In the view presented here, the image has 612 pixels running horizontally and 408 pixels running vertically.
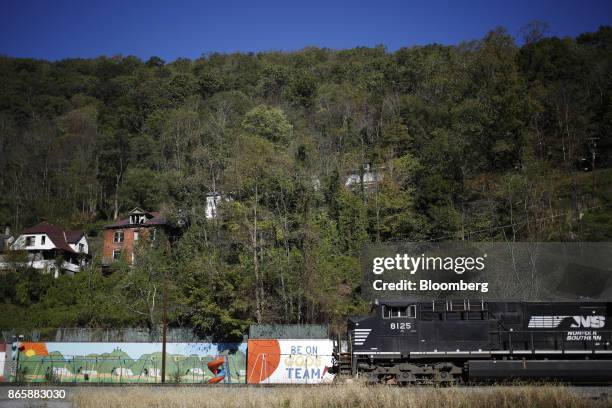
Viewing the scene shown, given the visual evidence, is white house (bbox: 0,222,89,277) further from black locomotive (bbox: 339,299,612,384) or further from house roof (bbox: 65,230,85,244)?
black locomotive (bbox: 339,299,612,384)

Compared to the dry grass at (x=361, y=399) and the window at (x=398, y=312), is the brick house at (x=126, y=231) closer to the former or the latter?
the window at (x=398, y=312)

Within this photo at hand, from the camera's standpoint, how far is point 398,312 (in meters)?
24.5

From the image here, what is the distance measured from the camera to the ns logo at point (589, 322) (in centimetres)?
2392

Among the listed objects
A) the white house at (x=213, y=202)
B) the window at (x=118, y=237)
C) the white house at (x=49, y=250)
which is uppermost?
the white house at (x=213, y=202)

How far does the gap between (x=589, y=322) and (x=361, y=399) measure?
469 inches

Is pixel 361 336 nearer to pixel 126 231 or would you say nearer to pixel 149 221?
pixel 149 221

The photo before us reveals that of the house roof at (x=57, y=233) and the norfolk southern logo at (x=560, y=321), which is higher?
the house roof at (x=57, y=233)

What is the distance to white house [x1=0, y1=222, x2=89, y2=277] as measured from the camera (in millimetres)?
60562

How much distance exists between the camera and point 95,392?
21.2 m

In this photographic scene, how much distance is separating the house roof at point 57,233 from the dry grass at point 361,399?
46.4m

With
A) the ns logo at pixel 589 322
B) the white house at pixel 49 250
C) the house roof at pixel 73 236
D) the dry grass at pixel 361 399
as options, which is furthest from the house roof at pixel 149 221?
the ns logo at pixel 589 322

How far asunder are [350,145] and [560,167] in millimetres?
21301

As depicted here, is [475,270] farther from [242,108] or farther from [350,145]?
[242,108]

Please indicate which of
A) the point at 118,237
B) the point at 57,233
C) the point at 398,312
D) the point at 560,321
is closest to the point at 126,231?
the point at 118,237
